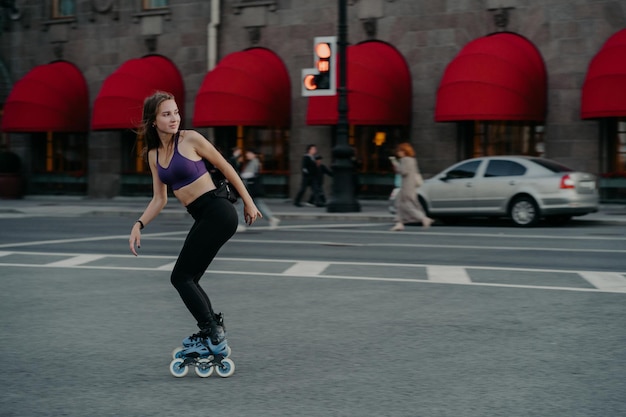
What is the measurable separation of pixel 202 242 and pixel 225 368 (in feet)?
2.52

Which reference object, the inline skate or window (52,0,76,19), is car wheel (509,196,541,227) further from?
window (52,0,76,19)

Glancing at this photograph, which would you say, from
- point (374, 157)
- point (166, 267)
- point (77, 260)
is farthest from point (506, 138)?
point (166, 267)

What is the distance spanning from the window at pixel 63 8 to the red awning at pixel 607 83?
57.2 feet

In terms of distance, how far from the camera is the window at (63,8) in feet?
110

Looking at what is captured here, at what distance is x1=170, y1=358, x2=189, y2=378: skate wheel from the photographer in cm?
621

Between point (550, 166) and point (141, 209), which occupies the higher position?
point (550, 166)

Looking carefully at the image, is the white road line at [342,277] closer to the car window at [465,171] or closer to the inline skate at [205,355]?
the inline skate at [205,355]

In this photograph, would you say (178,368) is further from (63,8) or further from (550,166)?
(63,8)

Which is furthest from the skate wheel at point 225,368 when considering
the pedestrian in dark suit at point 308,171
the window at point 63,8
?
the window at point 63,8

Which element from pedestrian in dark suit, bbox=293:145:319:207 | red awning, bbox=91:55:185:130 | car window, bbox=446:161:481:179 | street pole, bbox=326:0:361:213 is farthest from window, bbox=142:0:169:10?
car window, bbox=446:161:481:179

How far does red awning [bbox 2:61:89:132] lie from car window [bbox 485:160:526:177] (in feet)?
52.3

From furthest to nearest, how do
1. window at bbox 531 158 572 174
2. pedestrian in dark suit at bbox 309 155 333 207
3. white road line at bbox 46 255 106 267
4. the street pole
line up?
Result: 1. pedestrian in dark suit at bbox 309 155 333 207
2. the street pole
3. window at bbox 531 158 572 174
4. white road line at bbox 46 255 106 267

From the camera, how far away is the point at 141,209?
26375 mm

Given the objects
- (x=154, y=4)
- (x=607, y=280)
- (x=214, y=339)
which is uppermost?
(x=154, y=4)
